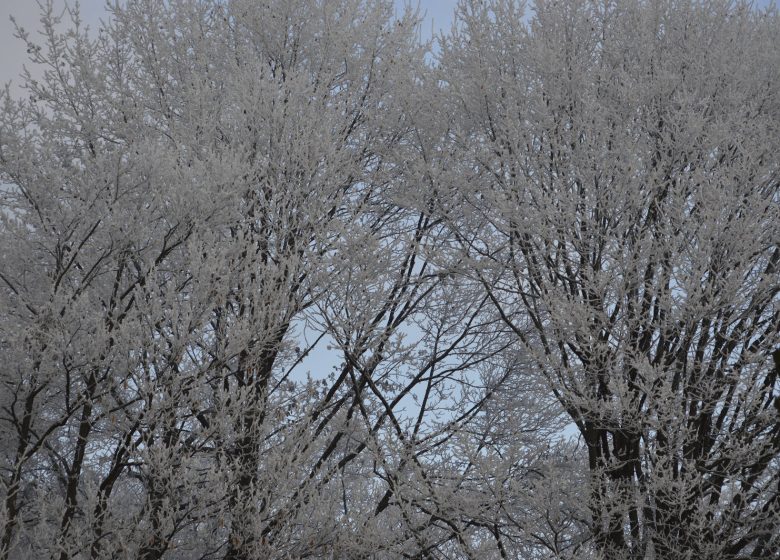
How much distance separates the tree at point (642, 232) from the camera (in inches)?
327

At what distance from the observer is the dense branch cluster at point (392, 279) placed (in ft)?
26.6

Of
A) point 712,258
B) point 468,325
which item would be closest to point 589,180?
point 712,258

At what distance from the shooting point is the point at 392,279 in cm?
1096

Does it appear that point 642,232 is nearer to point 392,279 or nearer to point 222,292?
point 392,279

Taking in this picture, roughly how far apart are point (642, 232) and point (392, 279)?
343 centimetres

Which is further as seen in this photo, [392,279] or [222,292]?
[392,279]

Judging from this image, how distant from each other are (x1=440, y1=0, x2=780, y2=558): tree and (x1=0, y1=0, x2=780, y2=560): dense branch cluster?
62 mm

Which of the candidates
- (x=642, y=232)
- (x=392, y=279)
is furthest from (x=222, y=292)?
(x=642, y=232)

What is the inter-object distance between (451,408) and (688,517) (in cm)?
385

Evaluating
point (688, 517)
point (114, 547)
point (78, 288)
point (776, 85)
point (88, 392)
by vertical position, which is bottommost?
point (688, 517)

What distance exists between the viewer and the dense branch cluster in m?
8.12

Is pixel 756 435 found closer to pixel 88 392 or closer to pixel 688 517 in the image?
pixel 688 517

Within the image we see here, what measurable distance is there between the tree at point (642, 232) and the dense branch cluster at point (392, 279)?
0.20ft

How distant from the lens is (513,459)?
864 cm
